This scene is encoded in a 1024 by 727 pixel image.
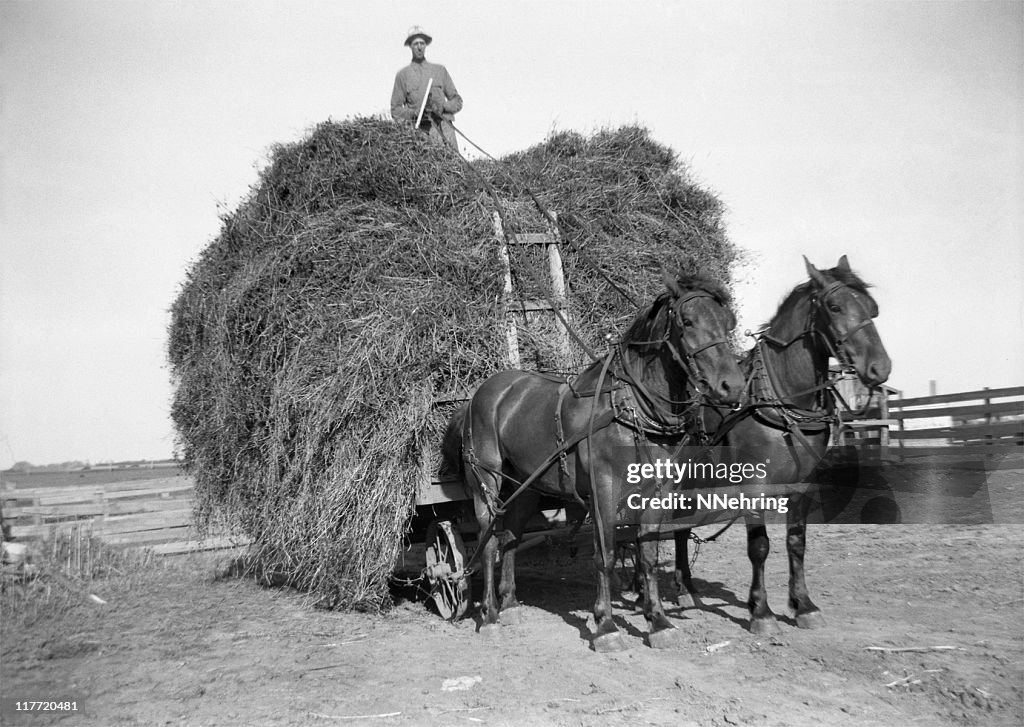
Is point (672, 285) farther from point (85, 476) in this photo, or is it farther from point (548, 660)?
point (85, 476)

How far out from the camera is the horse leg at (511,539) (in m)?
6.79

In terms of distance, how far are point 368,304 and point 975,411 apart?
1150cm

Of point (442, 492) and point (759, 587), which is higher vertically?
point (442, 492)

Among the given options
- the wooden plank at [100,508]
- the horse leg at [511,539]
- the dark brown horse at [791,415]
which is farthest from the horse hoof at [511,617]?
the wooden plank at [100,508]

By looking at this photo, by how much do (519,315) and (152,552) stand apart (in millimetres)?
6736

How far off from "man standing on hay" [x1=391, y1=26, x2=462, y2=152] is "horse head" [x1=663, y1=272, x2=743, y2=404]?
530 centimetres

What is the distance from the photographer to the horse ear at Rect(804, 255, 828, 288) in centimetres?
570

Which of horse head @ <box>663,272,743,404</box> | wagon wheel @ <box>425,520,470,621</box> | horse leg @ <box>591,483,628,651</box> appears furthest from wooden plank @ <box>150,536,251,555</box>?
horse head @ <box>663,272,743,404</box>

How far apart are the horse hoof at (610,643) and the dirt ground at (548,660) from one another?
9 cm

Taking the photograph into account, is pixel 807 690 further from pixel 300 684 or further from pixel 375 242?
pixel 375 242

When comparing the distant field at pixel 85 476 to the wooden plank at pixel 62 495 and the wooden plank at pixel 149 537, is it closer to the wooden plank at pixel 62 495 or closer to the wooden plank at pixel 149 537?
the wooden plank at pixel 62 495

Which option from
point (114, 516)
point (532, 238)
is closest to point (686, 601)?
point (532, 238)

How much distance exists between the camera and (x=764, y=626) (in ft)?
19.0

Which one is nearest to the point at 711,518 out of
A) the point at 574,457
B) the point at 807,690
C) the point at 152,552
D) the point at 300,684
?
the point at 574,457
